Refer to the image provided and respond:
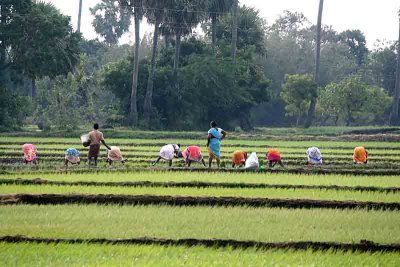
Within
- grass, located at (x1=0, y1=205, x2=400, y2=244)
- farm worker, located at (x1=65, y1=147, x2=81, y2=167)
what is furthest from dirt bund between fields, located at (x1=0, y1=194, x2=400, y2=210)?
farm worker, located at (x1=65, y1=147, x2=81, y2=167)

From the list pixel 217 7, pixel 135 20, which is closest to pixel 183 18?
pixel 217 7

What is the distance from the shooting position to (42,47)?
45.9 m

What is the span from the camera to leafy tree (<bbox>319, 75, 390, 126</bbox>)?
6316 centimetres

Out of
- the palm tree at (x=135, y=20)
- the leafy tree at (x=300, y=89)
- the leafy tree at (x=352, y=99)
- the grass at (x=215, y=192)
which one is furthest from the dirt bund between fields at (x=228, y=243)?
the leafy tree at (x=352, y=99)

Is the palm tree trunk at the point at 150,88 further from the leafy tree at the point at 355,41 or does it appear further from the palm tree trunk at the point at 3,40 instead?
the leafy tree at the point at 355,41

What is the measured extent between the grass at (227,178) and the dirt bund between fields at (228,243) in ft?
22.9

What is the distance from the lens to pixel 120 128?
49.4 metres

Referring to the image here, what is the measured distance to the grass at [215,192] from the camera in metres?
15.2

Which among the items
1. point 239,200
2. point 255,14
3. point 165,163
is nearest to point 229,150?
point 165,163

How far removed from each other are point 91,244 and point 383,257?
3.36 meters

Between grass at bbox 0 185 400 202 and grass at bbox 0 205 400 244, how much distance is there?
4.97 feet

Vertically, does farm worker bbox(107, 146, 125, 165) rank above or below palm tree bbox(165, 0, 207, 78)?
below

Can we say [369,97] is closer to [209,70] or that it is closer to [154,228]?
[209,70]

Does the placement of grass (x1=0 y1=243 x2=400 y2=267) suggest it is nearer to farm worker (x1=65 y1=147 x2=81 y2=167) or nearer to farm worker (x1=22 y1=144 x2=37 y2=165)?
farm worker (x1=65 y1=147 x2=81 y2=167)
